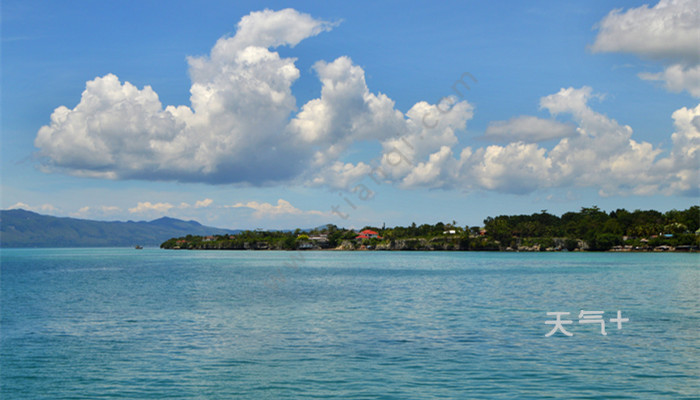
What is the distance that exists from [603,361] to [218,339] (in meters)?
20.8

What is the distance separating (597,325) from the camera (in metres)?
37.6

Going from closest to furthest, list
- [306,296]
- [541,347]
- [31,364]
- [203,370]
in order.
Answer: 1. [203,370]
2. [31,364]
3. [541,347]
4. [306,296]

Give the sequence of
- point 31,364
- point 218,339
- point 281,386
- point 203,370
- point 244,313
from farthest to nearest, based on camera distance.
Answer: point 244,313 < point 218,339 < point 31,364 < point 203,370 < point 281,386

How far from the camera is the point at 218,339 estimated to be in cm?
3331

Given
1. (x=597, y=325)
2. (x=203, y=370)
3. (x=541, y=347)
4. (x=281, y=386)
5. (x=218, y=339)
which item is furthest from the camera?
(x=597, y=325)

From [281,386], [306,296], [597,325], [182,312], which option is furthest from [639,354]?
[306,296]

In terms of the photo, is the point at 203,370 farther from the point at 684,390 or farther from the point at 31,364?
the point at 684,390

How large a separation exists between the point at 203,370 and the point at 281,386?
15.6 feet

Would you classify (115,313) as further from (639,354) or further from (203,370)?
(639,354)

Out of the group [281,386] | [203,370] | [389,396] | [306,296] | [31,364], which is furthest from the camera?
[306,296]

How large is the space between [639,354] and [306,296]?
3738 centimetres

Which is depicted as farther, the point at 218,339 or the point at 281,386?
the point at 218,339

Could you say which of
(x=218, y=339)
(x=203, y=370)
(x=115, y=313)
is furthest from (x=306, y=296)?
(x=203, y=370)

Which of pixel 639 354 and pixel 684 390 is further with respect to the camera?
pixel 639 354
